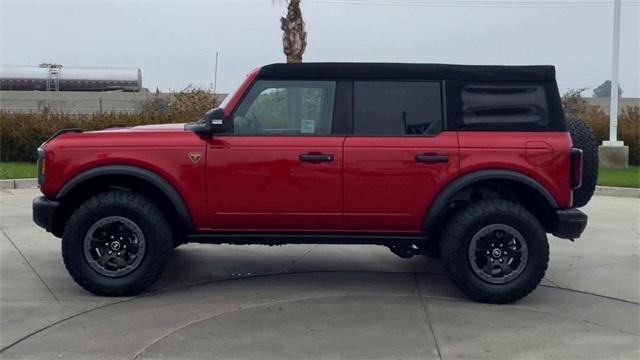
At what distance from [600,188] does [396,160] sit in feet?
A: 29.6

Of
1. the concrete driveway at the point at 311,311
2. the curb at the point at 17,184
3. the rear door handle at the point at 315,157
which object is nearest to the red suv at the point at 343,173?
the rear door handle at the point at 315,157

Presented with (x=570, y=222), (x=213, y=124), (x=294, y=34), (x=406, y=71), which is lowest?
(x=570, y=222)

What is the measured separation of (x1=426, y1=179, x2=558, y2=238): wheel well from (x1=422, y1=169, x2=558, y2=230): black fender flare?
0.17ft

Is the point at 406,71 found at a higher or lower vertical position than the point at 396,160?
higher

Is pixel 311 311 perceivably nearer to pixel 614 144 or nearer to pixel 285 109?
pixel 285 109

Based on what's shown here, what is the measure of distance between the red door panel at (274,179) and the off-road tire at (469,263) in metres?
A: 0.98

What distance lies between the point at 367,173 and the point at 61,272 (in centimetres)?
315

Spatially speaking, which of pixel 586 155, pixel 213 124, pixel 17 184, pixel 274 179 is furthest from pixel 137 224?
pixel 17 184

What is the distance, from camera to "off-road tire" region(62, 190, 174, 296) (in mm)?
5543

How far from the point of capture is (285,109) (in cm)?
567

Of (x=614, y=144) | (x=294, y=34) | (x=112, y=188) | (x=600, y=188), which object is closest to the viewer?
(x=112, y=188)

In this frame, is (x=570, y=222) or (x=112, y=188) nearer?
(x=570, y=222)

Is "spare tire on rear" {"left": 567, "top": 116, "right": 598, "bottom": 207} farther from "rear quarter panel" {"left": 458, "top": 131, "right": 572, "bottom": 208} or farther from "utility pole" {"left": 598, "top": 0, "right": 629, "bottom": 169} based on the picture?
"utility pole" {"left": 598, "top": 0, "right": 629, "bottom": 169}

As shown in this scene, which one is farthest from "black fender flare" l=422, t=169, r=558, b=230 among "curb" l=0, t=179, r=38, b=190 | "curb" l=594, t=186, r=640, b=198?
"curb" l=0, t=179, r=38, b=190
